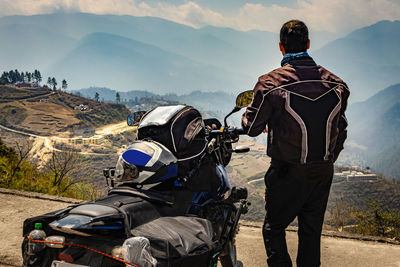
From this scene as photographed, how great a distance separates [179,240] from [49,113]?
18089 cm

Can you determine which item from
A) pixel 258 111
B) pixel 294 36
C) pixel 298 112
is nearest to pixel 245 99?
pixel 258 111

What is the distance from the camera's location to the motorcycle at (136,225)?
6.18ft

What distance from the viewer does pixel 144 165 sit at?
241cm

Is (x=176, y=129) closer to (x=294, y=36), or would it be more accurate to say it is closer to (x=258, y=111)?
(x=258, y=111)

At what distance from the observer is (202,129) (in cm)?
301

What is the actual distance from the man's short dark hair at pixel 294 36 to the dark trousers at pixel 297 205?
Result: 2.91ft

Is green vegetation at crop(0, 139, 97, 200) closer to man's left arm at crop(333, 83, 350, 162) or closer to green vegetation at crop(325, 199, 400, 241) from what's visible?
green vegetation at crop(325, 199, 400, 241)

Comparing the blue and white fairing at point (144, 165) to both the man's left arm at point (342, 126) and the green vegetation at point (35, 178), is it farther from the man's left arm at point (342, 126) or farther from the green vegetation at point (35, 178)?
the green vegetation at point (35, 178)

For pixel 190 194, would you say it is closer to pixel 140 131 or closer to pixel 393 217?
pixel 140 131

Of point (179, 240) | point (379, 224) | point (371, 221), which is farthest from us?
point (371, 221)

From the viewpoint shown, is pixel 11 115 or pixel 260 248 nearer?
pixel 260 248

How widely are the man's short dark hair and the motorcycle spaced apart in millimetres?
972

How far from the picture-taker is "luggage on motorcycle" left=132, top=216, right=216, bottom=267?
189 cm

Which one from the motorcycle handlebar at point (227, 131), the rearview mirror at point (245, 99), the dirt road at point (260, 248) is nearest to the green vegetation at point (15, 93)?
the dirt road at point (260, 248)
